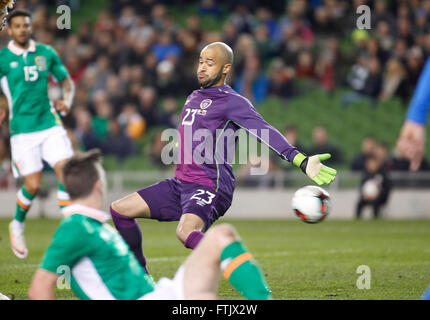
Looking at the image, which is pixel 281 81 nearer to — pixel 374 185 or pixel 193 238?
pixel 374 185

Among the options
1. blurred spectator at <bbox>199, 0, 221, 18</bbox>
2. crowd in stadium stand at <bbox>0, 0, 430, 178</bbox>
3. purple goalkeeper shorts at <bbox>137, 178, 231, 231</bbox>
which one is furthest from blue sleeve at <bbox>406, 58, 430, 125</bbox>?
blurred spectator at <bbox>199, 0, 221, 18</bbox>

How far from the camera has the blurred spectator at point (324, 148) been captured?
16.7 m

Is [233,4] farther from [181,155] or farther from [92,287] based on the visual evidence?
[92,287]

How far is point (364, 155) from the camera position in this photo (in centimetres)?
1661

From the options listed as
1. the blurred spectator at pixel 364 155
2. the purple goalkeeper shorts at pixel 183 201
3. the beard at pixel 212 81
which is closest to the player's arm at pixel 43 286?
the purple goalkeeper shorts at pixel 183 201

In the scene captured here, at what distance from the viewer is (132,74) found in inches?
765

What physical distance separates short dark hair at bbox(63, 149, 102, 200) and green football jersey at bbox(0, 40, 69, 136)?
4861 mm

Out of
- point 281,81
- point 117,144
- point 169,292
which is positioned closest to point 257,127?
point 169,292

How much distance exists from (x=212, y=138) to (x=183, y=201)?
1.94 feet

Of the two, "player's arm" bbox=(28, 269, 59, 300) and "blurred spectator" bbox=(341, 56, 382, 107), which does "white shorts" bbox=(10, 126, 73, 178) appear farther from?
"blurred spectator" bbox=(341, 56, 382, 107)

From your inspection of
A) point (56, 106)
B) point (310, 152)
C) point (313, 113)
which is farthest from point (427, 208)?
point (56, 106)
